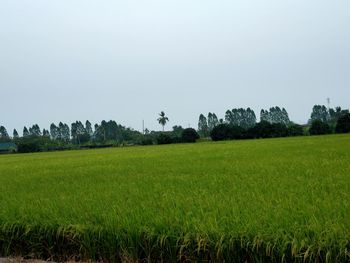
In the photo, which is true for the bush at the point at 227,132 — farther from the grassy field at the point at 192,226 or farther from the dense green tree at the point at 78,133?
the grassy field at the point at 192,226

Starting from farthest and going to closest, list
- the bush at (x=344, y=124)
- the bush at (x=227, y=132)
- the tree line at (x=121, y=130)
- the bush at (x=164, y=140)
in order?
the tree line at (x=121, y=130), the bush at (x=164, y=140), the bush at (x=227, y=132), the bush at (x=344, y=124)

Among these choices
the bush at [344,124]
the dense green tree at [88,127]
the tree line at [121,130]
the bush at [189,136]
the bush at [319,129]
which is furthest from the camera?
the dense green tree at [88,127]

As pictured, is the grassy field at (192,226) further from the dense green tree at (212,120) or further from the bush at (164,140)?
the dense green tree at (212,120)

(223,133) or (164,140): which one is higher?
(223,133)

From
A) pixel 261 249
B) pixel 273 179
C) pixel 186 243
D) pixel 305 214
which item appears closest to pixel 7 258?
pixel 186 243

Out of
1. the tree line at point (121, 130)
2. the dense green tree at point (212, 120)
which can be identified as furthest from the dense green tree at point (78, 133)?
the dense green tree at point (212, 120)

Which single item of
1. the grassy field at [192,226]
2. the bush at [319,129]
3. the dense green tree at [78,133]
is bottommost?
the grassy field at [192,226]

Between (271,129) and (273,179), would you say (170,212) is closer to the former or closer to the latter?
(273,179)

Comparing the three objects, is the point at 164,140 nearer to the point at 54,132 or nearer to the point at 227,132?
the point at 227,132

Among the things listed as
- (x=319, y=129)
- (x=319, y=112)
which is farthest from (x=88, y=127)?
(x=319, y=129)

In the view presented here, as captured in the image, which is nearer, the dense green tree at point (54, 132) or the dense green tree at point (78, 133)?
the dense green tree at point (78, 133)

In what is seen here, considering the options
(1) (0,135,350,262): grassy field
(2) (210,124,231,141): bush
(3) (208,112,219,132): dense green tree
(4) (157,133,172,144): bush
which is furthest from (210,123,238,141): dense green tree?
(1) (0,135,350,262): grassy field

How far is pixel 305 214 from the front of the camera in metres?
4.27

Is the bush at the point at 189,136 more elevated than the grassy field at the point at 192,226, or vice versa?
the bush at the point at 189,136
